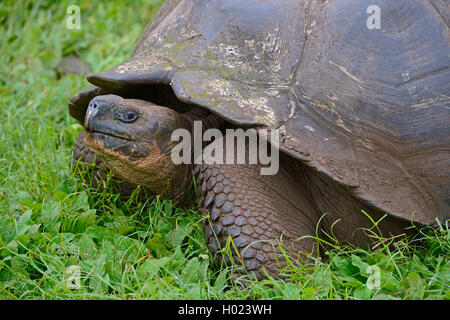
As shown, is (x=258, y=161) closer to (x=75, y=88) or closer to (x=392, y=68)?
(x=392, y=68)

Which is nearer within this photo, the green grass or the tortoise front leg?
the green grass

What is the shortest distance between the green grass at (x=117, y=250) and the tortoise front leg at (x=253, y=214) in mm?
125

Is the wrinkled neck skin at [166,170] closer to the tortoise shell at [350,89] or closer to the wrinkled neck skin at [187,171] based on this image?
the wrinkled neck skin at [187,171]

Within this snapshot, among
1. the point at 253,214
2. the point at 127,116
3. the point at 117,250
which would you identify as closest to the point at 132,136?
the point at 127,116

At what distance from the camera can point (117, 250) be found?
3270mm

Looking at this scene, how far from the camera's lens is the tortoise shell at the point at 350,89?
299 centimetres

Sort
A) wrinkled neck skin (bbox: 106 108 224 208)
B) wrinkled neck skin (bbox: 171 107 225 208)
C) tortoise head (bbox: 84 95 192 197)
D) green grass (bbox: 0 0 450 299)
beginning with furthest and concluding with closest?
wrinkled neck skin (bbox: 171 107 225 208) < wrinkled neck skin (bbox: 106 108 224 208) < tortoise head (bbox: 84 95 192 197) < green grass (bbox: 0 0 450 299)

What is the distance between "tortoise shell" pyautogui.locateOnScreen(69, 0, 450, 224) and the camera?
2992 millimetres

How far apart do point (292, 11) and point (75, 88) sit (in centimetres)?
300

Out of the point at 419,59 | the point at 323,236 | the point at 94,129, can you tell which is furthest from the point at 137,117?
the point at 419,59

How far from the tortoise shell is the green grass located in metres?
0.35

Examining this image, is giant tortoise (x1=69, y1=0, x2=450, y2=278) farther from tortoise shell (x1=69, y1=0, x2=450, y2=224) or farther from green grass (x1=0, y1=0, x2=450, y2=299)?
green grass (x1=0, y1=0, x2=450, y2=299)

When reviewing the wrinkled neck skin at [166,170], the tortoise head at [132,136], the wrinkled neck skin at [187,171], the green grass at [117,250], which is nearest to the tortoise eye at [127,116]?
the tortoise head at [132,136]

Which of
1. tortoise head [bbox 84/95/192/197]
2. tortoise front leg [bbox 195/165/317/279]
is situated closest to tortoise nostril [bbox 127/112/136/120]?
tortoise head [bbox 84/95/192/197]
